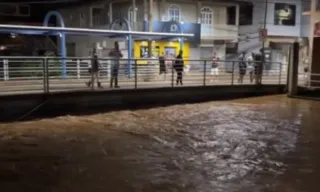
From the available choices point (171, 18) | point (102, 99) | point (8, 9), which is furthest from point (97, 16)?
point (102, 99)

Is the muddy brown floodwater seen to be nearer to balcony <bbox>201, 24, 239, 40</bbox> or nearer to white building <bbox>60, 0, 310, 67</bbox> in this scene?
white building <bbox>60, 0, 310, 67</bbox>

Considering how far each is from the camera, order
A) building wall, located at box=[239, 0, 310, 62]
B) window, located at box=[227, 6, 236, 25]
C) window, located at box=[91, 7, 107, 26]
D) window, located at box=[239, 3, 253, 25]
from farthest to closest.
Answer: window, located at box=[239, 3, 253, 25]
building wall, located at box=[239, 0, 310, 62]
window, located at box=[227, 6, 236, 25]
window, located at box=[91, 7, 107, 26]

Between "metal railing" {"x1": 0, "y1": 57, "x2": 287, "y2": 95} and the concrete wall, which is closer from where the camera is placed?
the concrete wall

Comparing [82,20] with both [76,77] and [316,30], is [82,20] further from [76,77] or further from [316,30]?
[76,77]

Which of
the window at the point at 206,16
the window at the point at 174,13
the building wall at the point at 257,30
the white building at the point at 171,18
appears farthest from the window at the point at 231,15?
the window at the point at 174,13

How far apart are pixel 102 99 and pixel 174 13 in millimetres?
19035

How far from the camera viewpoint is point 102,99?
598 inches

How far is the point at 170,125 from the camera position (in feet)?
41.4

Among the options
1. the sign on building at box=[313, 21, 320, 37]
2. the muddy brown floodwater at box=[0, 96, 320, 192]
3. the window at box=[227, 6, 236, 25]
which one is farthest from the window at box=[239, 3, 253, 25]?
the muddy brown floodwater at box=[0, 96, 320, 192]

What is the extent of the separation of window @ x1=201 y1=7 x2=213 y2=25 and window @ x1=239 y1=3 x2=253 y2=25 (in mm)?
5419

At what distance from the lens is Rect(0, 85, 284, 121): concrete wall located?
13250 mm

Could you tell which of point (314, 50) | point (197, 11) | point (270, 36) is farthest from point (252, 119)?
point (270, 36)

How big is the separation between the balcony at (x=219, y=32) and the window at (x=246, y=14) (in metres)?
2.45

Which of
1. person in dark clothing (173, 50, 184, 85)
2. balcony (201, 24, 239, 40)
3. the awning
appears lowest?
person in dark clothing (173, 50, 184, 85)
